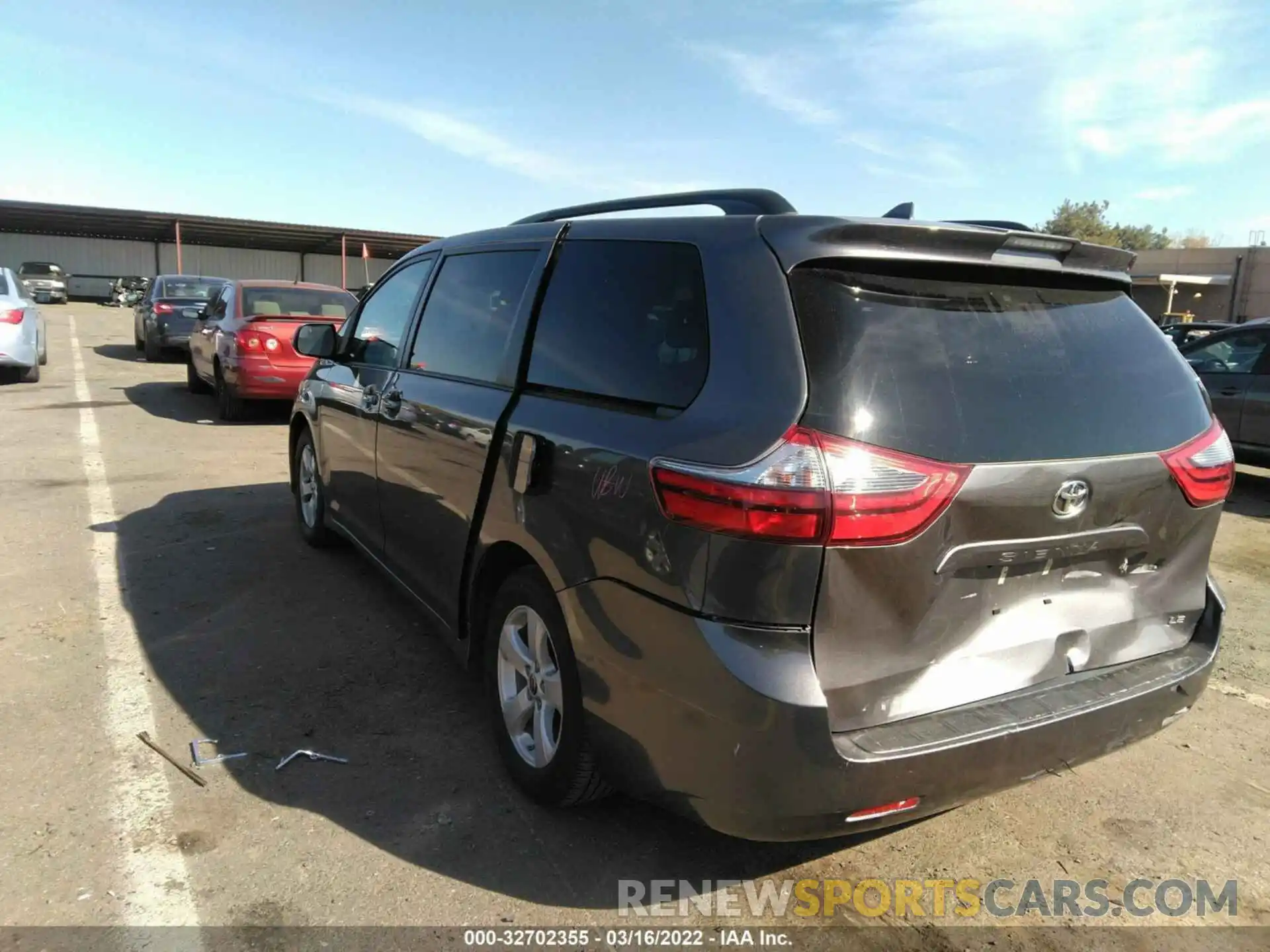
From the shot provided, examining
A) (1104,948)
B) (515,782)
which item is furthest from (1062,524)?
(515,782)

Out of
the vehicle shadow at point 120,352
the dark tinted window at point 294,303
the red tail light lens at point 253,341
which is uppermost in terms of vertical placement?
the dark tinted window at point 294,303

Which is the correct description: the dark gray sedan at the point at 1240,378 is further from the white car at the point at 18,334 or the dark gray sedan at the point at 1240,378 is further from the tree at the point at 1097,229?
the tree at the point at 1097,229

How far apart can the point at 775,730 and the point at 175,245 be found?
53.2m

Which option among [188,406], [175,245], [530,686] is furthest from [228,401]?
[175,245]

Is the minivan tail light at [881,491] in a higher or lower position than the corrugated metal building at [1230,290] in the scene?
lower

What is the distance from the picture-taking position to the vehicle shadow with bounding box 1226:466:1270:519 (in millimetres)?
8055

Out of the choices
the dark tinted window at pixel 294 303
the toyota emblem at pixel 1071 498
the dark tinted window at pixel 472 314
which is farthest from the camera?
the dark tinted window at pixel 294 303

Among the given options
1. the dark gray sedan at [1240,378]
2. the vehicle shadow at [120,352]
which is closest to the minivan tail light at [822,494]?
the dark gray sedan at [1240,378]

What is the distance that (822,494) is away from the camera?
2.05 meters

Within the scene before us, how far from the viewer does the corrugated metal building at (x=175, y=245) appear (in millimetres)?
37844

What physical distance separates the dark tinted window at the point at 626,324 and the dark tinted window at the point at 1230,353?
334 inches

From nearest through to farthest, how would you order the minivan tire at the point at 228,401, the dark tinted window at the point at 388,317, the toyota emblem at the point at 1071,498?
the toyota emblem at the point at 1071,498
the dark tinted window at the point at 388,317
the minivan tire at the point at 228,401

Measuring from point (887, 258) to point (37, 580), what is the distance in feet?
16.2

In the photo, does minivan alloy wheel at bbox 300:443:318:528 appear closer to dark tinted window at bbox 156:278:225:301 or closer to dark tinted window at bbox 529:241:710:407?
dark tinted window at bbox 529:241:710:407
